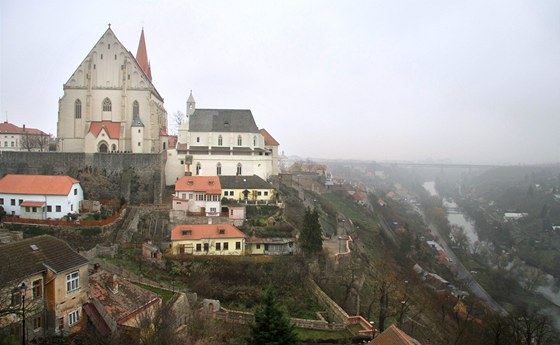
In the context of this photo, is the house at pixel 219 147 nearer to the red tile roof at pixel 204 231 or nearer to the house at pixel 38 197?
the house at pixel 38 197

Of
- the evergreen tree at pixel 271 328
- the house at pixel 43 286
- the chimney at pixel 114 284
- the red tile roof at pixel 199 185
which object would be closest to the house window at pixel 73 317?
the house at pixel 43 286

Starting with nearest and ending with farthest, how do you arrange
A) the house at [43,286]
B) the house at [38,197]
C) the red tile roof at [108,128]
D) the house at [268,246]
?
1. the house at [43,286]
2. the house at [38,197]
3. the house at [268,246]
4. the red tile roof at [108,128]

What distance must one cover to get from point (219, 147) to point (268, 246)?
17.6m

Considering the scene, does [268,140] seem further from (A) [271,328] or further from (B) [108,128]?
(A) [271,328]

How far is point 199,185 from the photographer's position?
134 ft

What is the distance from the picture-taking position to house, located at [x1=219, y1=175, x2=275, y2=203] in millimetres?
42781

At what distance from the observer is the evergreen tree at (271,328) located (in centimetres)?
1827

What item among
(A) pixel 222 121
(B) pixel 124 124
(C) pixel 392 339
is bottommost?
(C) pixel 392 339

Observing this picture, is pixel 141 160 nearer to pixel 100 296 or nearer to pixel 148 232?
pixel 148 232

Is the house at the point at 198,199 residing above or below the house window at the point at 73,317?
above

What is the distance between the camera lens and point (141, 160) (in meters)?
43.0

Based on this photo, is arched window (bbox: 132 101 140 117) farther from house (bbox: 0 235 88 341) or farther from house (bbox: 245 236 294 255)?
house (bbox: 0 235 88 341)

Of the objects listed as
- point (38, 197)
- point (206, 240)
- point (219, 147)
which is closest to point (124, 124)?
point (219, 147)

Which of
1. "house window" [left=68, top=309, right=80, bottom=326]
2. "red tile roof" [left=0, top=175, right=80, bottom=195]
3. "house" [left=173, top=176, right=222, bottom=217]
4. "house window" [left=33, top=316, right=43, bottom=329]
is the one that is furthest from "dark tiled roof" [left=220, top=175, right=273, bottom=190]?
"house window" [left=33, top=316, right=43, bottom=329]
